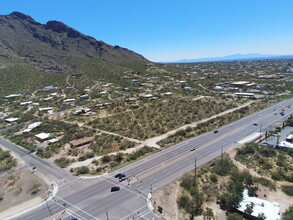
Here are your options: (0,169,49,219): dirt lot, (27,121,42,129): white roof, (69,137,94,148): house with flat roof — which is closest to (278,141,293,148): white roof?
(69,137,94,148): house with flat roof

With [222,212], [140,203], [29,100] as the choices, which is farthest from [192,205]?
[29,100]

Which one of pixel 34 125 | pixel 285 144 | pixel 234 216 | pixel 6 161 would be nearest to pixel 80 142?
pixel 6 161

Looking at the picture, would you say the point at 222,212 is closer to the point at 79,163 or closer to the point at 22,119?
the point at 79,163

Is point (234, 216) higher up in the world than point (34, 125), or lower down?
lower down

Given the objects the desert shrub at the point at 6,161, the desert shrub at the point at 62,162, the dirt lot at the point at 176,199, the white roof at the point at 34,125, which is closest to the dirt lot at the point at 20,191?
the desert shrub at the point at 6,161

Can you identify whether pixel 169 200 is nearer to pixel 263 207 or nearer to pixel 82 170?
pixel 263 207

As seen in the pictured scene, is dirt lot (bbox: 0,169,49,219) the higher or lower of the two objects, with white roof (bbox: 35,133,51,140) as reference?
lower

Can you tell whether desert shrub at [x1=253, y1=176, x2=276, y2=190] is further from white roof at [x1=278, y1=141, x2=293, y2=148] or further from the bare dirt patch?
white roof at [x1=278, y1=141, x2=293, y2=148]
